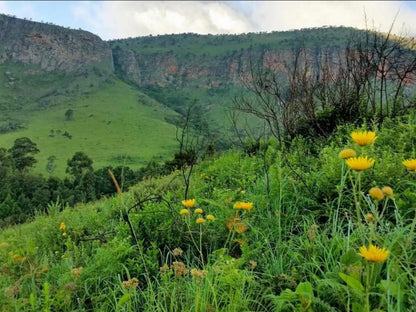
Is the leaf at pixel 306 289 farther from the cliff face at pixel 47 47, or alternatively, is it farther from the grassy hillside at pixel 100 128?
the cliff face at pixel 47 47

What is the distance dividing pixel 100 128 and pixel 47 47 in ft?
208

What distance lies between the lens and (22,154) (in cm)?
5056

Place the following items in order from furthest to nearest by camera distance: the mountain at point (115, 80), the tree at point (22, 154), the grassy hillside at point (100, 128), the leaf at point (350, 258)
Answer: the mountain at point (115, 80) → the grassy hillside at point (100, 128) → the tree at point (22, 154) → the leaf at point (350, 258)

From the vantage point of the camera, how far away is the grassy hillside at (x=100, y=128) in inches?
2931

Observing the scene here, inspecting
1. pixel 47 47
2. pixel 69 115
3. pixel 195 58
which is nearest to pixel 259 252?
pixel 69 115

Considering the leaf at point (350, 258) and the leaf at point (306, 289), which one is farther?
the leaf at point (350, 258)

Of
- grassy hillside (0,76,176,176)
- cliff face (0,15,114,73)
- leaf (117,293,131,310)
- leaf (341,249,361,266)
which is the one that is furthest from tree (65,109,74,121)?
leaf (341,249,361,266)

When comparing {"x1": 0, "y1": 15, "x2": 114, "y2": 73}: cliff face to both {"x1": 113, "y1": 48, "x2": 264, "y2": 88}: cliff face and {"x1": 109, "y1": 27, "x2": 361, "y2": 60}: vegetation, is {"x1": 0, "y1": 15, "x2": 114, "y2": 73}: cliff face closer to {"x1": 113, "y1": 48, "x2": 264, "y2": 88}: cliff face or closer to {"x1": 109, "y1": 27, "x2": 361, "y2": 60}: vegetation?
{"x1": 113, "y1": 48, "x2": 264, "y2": 88}: cliff face

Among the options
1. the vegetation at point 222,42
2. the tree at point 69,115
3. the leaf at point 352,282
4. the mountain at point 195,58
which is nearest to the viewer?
the leaf at point 352,282

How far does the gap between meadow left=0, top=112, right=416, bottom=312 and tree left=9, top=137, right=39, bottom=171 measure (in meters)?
50.7

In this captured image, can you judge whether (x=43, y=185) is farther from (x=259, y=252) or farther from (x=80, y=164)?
(x=259, y=252)

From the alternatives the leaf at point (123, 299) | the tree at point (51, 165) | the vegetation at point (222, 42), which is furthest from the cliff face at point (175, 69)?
the leaf at point (123, 299)

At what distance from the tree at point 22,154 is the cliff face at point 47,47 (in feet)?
289

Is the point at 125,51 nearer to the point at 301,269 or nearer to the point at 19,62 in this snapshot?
the point at 19,62
